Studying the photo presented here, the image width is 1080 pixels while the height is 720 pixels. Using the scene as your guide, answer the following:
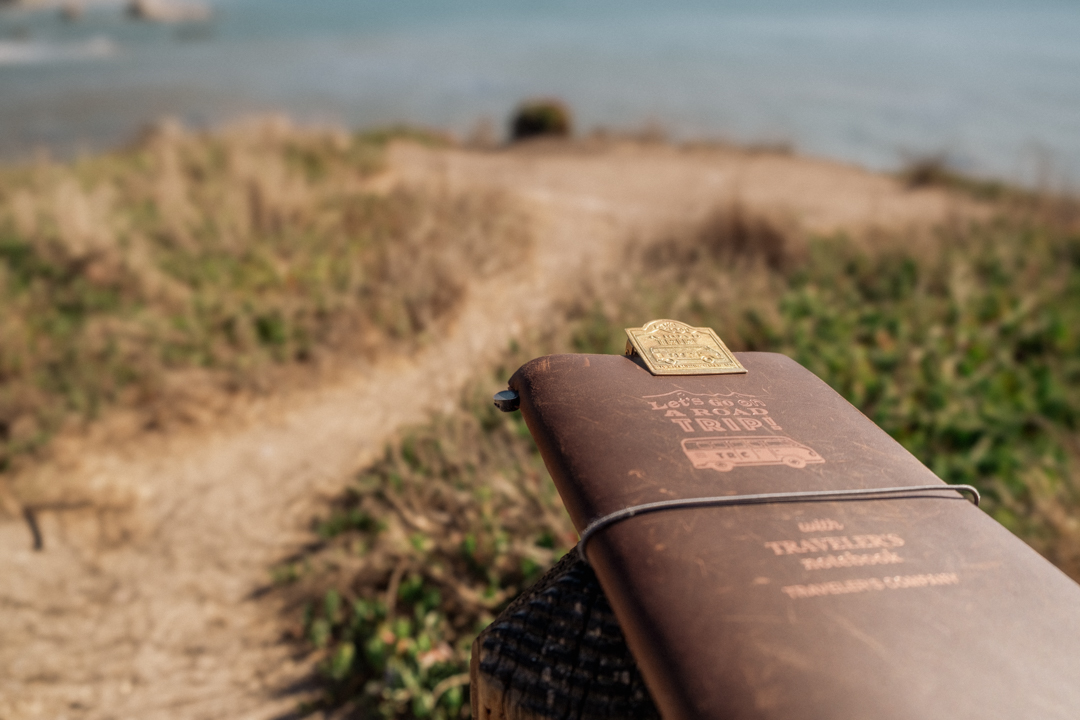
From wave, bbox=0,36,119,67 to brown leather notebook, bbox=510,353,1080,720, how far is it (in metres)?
29.2

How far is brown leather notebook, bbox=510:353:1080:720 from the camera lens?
0.80m

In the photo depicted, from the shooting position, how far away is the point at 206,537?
377 cm

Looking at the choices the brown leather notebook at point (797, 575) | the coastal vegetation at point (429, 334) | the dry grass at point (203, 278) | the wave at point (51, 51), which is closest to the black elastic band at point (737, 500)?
the brown leather notebook at point (797, 575)

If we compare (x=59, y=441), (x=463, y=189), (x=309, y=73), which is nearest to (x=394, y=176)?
(x=463, y=189)

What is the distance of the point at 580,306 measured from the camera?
5004 mm

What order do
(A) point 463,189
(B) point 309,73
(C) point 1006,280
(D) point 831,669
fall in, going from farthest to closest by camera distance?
(B) point 309,73, (A) point 463,189, (C) point 1006,280, (D) point 831,669

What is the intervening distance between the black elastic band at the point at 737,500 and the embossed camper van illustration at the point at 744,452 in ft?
0.26

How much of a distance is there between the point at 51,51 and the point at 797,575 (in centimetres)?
3381

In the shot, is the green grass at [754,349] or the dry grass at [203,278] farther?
the dry grass at [203,278]

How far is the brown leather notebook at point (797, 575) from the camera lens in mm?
803

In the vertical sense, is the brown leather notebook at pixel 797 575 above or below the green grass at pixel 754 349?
above

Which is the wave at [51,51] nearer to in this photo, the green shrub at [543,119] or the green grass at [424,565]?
the green shrub at [543,119]

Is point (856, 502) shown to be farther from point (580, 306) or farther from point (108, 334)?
point (108, 334)

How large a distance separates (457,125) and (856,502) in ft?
49.2
